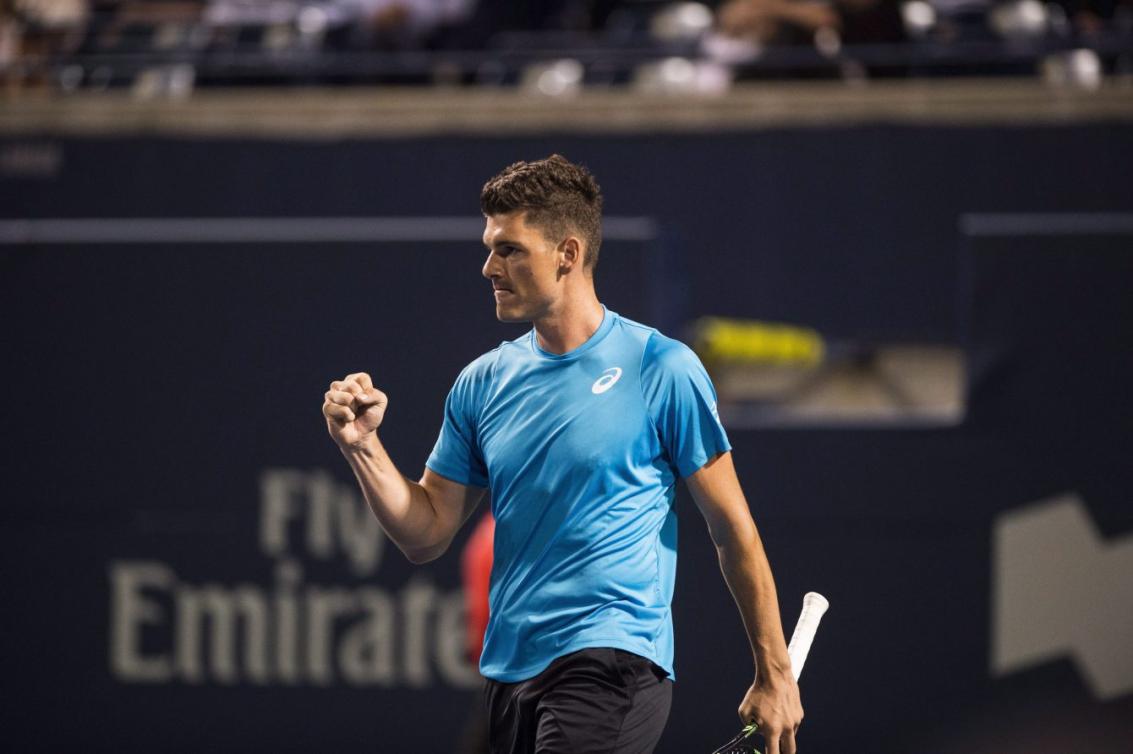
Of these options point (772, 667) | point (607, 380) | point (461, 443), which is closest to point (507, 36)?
point (461, 443)

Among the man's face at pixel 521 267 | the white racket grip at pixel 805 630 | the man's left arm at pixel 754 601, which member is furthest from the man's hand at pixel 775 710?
the man's face at pixel 521 267

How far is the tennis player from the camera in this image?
137 inches

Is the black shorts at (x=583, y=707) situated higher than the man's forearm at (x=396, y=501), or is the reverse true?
the man's forearm at (x=396, y=501)

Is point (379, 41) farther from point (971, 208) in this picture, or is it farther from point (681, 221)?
point (971, 208)

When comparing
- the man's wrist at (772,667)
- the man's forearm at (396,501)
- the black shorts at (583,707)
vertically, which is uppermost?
the man's forearm at (396,501)

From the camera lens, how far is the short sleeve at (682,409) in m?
3.52

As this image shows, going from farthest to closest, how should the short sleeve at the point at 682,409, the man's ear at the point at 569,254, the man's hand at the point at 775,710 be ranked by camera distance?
the man's ear at the point at 569,254 → the short sleeve at the point at 682,409 → the man's hand at the point at 775,710

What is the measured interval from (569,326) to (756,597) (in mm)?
770

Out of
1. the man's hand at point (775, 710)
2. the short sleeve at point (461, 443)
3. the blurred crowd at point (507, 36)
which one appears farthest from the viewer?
the blurred crowd at point (507, 36)

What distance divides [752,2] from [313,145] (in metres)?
2.56

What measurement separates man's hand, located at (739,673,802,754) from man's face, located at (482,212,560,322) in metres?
1.00

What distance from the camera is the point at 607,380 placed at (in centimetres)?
A: 358

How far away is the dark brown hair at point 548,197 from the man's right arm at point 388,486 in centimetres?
53

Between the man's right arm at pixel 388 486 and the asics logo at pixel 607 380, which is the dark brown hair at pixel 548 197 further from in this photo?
the man's right arm at pixel 388 486
